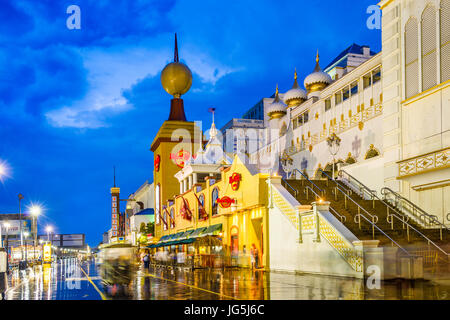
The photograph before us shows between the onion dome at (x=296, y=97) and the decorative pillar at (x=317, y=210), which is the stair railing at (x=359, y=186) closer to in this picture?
the decorative pillar at (x=317, y=210)

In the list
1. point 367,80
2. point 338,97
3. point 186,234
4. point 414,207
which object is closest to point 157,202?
point 186,234

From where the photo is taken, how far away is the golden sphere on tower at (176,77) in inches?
2827

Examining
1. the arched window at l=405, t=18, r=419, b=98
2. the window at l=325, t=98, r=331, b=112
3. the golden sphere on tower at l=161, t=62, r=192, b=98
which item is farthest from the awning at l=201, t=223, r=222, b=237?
the golden sphere on tower at l=161, t=62, r=192, b=98

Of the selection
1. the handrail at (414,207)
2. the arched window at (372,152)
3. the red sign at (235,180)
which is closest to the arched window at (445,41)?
the handrail at (414,207)

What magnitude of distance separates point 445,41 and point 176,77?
51.1 metres

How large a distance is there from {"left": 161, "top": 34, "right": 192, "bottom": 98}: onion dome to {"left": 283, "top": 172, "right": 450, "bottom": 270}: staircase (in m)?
43.9

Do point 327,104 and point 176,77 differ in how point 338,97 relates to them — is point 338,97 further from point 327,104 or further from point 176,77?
point 176,77

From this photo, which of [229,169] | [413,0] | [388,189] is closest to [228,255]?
[229,169]

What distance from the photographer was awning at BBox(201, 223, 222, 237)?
35844mm

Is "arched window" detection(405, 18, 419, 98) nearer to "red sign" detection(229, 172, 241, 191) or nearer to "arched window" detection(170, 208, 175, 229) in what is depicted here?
"red sign" detection(229, 172, 241, 191)

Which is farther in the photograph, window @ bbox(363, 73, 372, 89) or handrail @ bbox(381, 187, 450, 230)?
window @ bbox(363, 73, 372, 89)

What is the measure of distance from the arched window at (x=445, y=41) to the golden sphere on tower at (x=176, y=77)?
1991 inches
